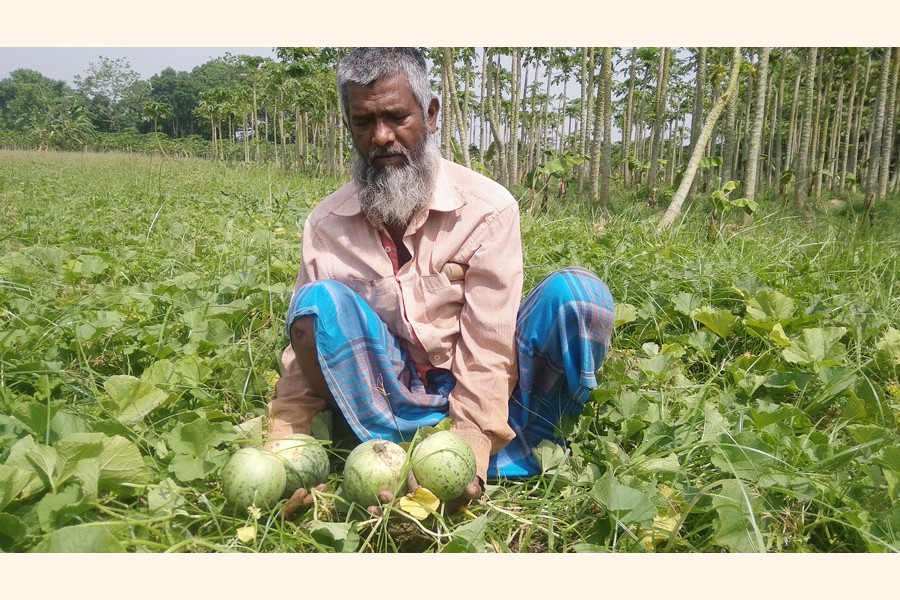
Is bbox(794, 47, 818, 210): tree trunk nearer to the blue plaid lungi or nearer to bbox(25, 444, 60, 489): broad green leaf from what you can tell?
the blue plaid lungi

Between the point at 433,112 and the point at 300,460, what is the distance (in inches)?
54.2

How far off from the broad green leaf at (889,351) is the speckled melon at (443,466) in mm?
2087

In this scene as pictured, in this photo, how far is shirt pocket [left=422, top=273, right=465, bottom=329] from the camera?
2133mm

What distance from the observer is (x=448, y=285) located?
213 centimetres

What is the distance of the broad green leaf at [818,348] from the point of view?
8.14 ft

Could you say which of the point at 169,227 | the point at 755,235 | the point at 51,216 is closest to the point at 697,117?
the point at 755,235

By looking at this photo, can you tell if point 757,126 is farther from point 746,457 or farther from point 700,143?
point 746,457

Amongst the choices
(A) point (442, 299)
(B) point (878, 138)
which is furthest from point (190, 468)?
(B) point (878, 138)

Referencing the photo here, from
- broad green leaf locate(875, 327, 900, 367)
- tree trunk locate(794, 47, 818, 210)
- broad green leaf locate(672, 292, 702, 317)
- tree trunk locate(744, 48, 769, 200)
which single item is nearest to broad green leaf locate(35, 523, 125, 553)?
broad green leaf locate(672, 292, 702, 317)

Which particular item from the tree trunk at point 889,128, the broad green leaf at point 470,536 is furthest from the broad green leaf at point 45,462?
the tree trunk at point 889,128

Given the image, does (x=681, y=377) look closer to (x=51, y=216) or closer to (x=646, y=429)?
(x=646, y=429)

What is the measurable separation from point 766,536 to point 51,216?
20.4 feet

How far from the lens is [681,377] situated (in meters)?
2.52

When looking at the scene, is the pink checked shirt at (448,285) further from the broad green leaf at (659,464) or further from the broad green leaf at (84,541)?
the broad green leaf at (84,541)
